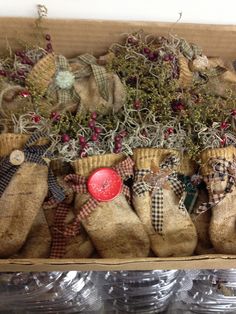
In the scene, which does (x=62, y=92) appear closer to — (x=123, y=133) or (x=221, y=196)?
(x=123, y=133)

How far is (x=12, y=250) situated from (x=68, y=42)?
24.6 inches

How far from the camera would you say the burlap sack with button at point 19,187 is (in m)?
0.99

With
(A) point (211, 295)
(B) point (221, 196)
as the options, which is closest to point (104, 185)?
(B) point (221, 196)

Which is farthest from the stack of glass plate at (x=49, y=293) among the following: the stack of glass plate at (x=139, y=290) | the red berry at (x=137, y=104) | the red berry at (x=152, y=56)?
the red berry at (x=152, y=56)

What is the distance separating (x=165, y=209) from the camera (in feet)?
3.51

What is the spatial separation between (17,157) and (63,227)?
20 centimetres

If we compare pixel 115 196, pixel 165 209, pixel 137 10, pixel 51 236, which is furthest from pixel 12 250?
pixel 137 10

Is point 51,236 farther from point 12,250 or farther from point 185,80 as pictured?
point 185,80

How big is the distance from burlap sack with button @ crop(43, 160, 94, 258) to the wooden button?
0.08 metres

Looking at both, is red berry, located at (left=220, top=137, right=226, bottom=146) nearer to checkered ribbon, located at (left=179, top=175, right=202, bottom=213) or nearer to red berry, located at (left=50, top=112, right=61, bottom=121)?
checkered ribbon, located at (left=179, top=175, right=202, bottom=213)

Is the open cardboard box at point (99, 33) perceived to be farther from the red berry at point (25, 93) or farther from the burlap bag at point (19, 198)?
the burlap bag at point (19, 198)

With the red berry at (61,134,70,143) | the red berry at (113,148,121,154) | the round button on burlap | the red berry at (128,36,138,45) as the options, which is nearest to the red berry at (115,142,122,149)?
the red berry at (113,148,121,154)

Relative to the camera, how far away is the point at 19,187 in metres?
1.01

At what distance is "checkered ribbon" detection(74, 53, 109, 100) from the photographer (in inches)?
45.0
